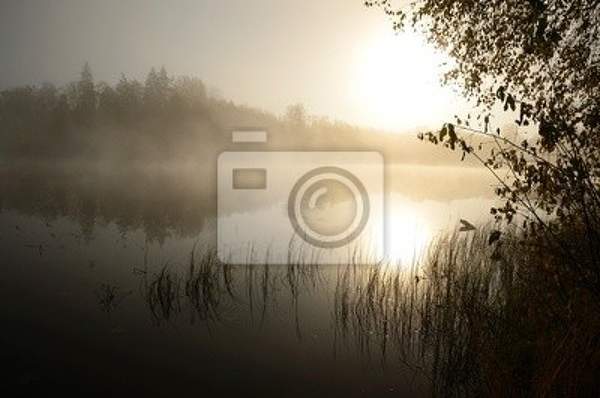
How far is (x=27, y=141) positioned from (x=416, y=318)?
289ft

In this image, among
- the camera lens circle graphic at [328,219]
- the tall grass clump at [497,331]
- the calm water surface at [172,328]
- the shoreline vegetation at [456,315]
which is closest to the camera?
the tall grass clump at [497,331]

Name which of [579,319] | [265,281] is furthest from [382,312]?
[579,319]

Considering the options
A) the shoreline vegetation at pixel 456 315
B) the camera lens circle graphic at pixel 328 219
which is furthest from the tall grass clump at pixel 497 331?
the camera lens circle graphic at pixel 328 219

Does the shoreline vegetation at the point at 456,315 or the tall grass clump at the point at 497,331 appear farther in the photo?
the shoreline vegetation at the point at 456,315

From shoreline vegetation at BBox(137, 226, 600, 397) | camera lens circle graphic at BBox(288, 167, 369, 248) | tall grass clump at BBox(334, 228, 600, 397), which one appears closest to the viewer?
tall grass clump at BBox(334, 228, 600, 397)

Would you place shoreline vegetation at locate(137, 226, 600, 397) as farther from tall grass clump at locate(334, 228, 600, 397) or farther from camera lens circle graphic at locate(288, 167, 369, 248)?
camera lens circle graphic at locate(288, 167, 369, 248)

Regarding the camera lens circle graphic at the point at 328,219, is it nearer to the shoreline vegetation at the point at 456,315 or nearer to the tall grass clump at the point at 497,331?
the shoreline vegetation at the point at 456,315

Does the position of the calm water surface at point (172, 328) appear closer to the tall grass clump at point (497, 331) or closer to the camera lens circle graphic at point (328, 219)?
the tall grass clump at point (497, 331)

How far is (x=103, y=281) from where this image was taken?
35.5ft

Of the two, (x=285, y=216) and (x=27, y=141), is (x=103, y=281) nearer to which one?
(x=285, y=216)

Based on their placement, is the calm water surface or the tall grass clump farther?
the calm water surface

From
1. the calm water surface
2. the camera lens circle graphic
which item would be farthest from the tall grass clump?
the camera lens circle graphic

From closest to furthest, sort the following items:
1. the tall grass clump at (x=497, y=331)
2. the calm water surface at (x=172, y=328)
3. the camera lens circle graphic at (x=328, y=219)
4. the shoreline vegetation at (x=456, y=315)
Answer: the tall grass clump at (x=497, y=331) < the shoreline vegetation at (x=456, y=315) < the calm water surface at (x=172, y=328) < the camera lens circle graphic at (x=328, y=219)

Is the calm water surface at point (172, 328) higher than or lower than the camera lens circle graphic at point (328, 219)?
lower
